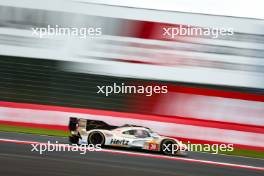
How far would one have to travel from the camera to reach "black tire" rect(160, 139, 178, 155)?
8406 millimetres

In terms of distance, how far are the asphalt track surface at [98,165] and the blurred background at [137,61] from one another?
1.83 metres

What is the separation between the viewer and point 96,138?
8.27m

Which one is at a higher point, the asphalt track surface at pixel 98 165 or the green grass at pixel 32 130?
the green grass at pixel 32 130

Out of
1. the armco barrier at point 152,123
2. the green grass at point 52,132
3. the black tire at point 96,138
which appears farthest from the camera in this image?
the armco barrier at point 152,123

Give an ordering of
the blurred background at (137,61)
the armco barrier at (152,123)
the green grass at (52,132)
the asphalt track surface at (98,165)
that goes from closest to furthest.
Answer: the asphalt track surface at (98,165)
the green grass at (52,132)
the armco barrier at (152,123)
the blurred background at (137,61)

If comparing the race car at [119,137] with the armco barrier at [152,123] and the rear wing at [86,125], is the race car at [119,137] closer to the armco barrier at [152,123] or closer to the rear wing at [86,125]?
the rear wing at [86,125]

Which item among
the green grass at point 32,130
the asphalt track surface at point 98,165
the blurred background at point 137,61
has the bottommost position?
the asphalt track surface at point 98,165

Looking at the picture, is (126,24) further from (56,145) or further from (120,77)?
(56,145)

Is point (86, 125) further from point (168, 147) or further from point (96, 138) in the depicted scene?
point (168, 147)

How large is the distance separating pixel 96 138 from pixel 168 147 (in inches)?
50.3

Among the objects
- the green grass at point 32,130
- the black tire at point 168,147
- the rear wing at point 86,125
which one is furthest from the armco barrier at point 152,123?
the rear wing at point 86,125

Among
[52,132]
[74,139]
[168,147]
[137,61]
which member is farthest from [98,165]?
[137,61]

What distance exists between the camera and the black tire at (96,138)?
823 centimetres

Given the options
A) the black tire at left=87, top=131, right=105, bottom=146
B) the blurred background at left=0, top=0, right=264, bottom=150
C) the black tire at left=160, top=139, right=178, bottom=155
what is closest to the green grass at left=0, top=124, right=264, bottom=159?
the blurred background at left=0, top=0, right=264, bottom=150
